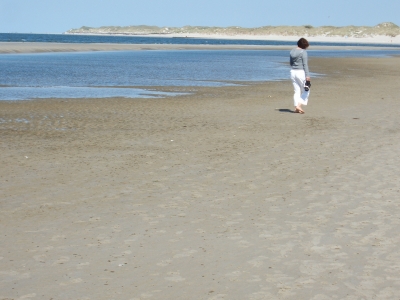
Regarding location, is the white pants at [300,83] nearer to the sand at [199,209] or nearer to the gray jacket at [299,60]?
the gray jacket at [299,60]

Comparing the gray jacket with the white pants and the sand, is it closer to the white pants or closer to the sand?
the white pants

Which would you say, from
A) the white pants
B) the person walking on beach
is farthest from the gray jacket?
the white pants

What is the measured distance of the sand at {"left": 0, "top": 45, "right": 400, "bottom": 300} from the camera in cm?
529

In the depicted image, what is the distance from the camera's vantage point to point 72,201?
7.69m

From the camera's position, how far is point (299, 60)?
1662cm

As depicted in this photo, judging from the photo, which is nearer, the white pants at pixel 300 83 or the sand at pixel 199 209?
the sand at pixel 199 209

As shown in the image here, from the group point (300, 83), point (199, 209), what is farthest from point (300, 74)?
point (199, 209)

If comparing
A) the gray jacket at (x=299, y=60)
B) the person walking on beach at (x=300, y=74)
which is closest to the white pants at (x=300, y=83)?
the person walking on beach at (x=300, y=74)

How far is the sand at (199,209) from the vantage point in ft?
17.3

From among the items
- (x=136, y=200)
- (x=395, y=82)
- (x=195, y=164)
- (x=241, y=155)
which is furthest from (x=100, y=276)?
(x=395, y=82)

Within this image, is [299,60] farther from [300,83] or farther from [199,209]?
[199,209]

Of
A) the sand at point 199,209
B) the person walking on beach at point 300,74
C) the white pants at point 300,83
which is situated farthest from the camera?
the white pants at point 300,83

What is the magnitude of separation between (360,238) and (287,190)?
196 centimetres

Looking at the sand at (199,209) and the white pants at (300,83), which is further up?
the white pants at (300,83)
